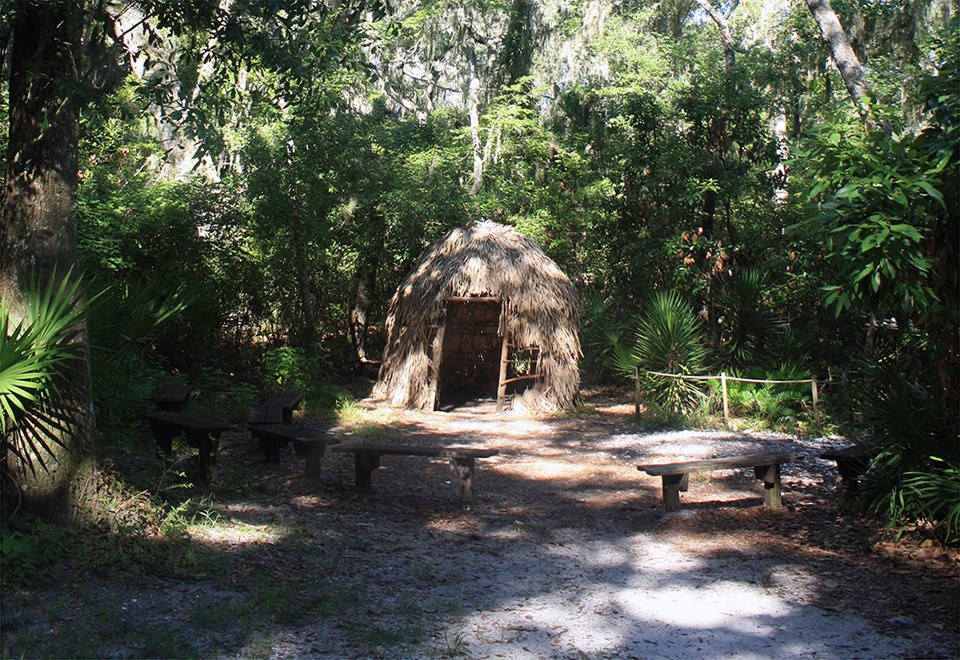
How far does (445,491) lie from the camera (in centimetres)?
855

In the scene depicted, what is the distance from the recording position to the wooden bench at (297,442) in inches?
326

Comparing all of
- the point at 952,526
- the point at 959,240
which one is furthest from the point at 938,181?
the point at 952,526

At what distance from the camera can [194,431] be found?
25.6ft

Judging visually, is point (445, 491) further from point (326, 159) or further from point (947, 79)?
point (326, 159)

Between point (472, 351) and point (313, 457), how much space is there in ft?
26.7

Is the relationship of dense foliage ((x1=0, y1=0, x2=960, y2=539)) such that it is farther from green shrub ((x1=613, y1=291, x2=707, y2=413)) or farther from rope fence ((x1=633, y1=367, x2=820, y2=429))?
rope fence ((x1=633, y1=367, x2=820, y2=429))

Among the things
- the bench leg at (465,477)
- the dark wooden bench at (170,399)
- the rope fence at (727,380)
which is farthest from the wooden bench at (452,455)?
the rope fence at (727,380)

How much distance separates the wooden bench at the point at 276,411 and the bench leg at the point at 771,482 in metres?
5.01

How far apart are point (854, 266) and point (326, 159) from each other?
1066 centimetres

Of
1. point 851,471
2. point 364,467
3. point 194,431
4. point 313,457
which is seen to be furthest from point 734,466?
point 194,431

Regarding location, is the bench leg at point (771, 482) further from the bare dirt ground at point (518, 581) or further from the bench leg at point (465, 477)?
the bench leg at point (465, 477)

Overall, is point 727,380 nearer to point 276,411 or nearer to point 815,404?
point 815,404

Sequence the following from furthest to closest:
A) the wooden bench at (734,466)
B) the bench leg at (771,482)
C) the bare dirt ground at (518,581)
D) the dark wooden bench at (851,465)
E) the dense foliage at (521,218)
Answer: the dense foliage at (521,218), the bench leg at (771,482), the wooden bench at (734,466), the dark wooden bench at (851,465), the bare dirt ground at (518,581)

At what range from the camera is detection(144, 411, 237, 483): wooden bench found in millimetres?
7750
